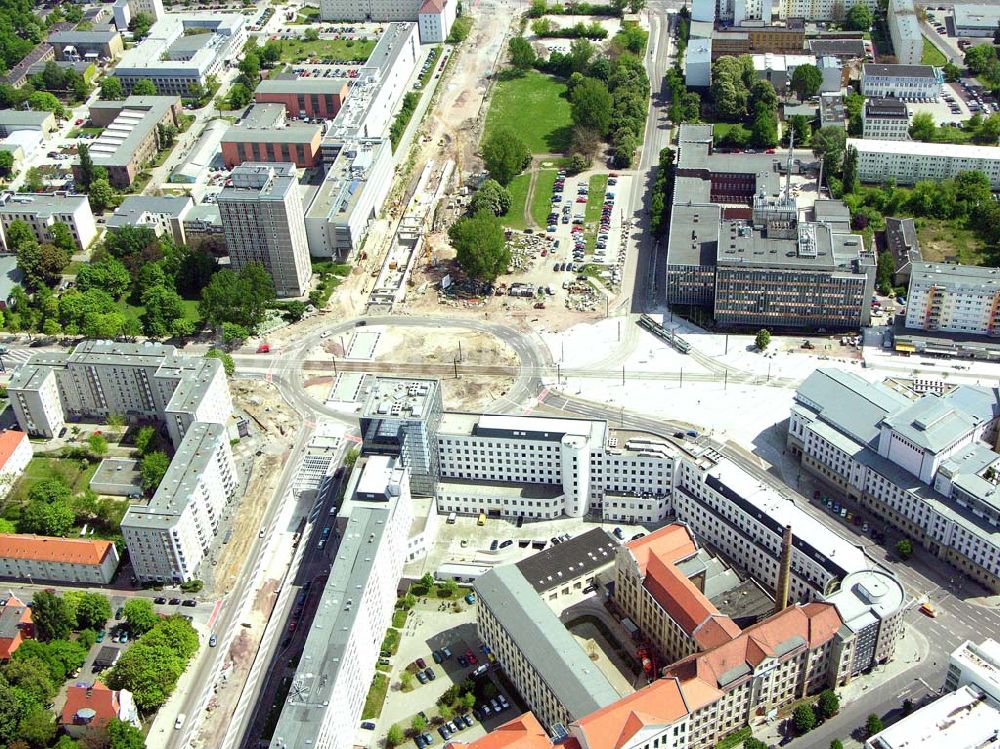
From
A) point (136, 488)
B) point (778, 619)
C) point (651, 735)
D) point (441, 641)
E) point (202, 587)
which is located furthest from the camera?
point (136, 488)

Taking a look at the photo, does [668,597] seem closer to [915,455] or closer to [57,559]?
[915,455]

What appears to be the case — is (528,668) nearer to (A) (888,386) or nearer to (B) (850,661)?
(B) (850,661)

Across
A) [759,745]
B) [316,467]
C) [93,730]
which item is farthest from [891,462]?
[93,730]

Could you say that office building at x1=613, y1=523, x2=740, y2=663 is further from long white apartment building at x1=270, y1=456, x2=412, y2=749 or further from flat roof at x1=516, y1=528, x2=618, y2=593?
long white apartment building at x1=270, y1=456, x2=412, y2=749

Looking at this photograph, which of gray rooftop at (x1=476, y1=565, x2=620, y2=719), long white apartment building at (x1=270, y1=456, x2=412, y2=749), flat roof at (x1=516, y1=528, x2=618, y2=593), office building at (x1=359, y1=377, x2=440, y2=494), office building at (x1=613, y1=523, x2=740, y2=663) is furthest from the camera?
office building at (x1=359, y1=377, x2=440, y2=494)

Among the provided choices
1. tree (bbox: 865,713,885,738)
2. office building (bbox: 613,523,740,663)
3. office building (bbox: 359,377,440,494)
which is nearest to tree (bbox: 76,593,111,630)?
office building (bbox: 359,377,440,494)

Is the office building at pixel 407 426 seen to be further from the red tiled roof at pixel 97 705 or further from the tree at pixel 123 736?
the tree at pixel 123 736
